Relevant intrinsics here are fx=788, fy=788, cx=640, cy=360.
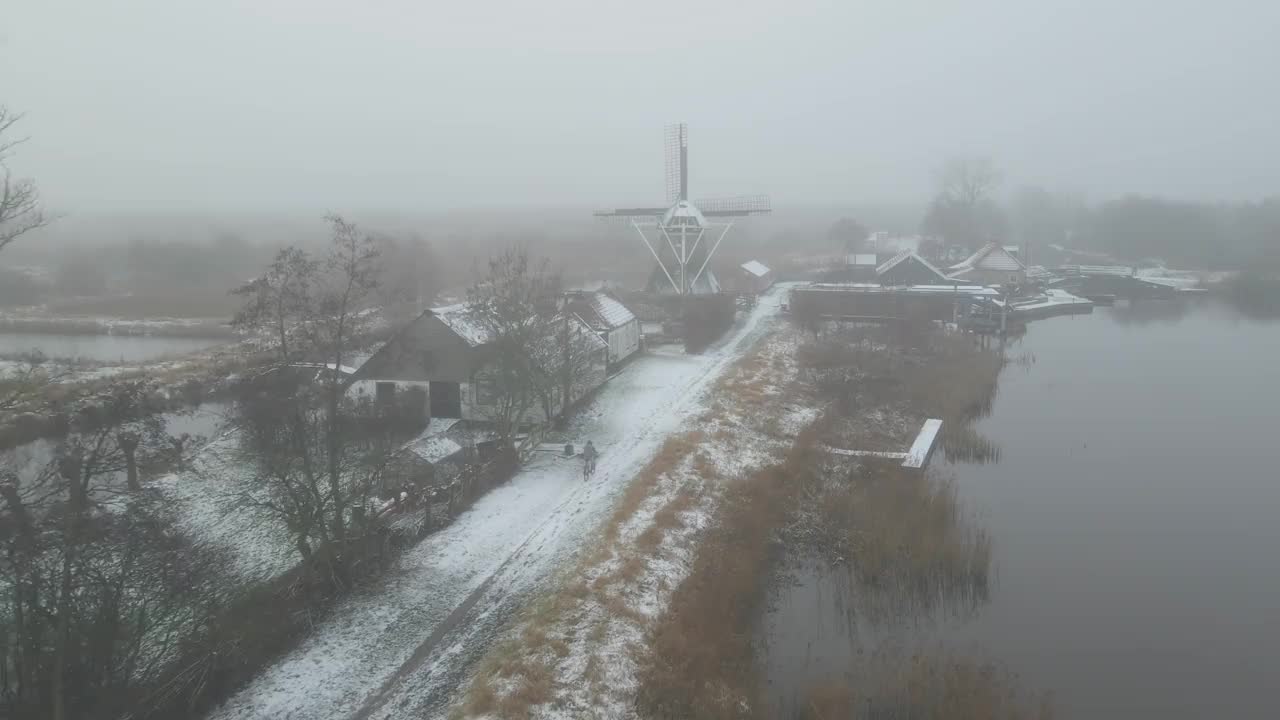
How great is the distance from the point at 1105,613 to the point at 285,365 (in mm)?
13324

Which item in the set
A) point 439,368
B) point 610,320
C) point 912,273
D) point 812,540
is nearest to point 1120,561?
point 812,540

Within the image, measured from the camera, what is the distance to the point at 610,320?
973 inches

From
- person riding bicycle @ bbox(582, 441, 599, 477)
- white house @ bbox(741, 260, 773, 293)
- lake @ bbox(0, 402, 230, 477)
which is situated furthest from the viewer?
white house @ bbox(741, 260, 773, 293)

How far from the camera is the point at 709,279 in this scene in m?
37.1

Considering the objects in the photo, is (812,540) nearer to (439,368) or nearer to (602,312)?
(439,368)

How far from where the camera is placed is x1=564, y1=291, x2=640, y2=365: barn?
23.7 m

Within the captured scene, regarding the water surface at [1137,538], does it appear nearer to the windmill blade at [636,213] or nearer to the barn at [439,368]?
the barn at [439,368]

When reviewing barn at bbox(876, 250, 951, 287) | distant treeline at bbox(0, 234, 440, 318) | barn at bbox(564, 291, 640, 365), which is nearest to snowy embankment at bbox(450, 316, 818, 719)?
barn at bbox(564, 291, 640, 365)

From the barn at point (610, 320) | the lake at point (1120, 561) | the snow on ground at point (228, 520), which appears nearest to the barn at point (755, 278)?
the barn at point (610, 320)

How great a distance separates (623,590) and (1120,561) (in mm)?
8379

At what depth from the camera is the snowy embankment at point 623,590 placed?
29.5ft

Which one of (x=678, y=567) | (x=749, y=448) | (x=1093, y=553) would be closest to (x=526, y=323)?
(x=749, y=448)

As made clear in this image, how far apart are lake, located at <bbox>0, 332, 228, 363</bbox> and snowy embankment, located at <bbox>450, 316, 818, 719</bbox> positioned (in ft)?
66.3

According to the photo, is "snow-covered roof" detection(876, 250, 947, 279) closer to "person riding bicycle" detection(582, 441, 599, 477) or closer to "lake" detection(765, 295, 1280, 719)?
"lake" detection(765, 295, 1280, 719)
